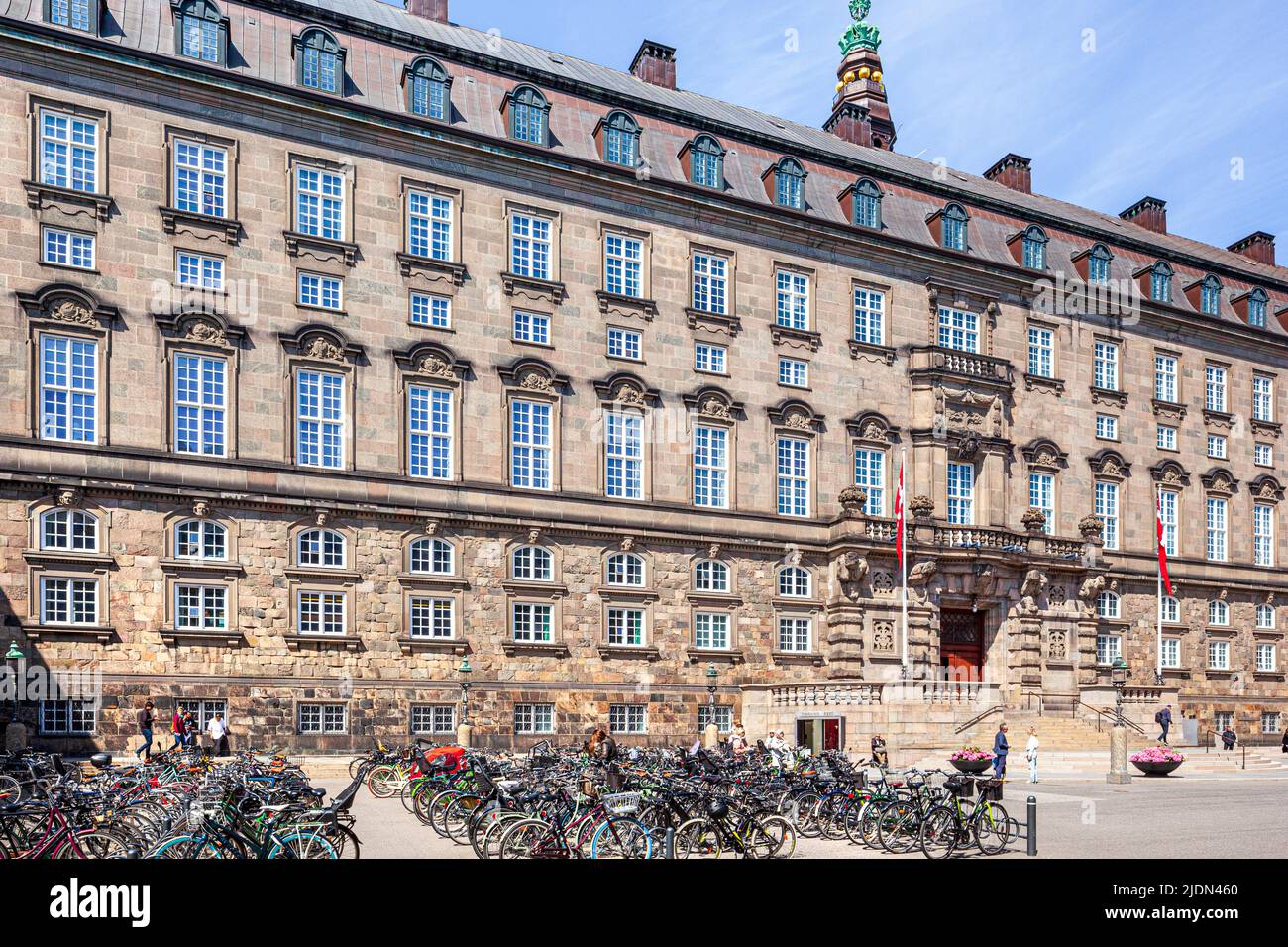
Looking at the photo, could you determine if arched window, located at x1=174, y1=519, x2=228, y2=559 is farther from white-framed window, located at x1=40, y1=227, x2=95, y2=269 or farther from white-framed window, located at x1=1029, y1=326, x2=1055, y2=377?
white-framed window, located at x1=1029, y1=326, x2=1055, y2=377

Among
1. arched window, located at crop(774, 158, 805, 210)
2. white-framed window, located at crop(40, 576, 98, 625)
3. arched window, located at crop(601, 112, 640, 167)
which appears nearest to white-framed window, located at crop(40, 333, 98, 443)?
white-framed window, located at crop(40, 576, 98, 625)

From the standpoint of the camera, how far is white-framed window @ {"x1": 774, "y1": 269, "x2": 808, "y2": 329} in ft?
146

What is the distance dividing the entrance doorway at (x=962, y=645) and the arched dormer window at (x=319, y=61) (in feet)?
91.7

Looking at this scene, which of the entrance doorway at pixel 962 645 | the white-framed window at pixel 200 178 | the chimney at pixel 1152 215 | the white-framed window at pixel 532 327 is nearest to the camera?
the white-framed window at pixel 200 178

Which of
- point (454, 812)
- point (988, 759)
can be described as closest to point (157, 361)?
point (454, 812)

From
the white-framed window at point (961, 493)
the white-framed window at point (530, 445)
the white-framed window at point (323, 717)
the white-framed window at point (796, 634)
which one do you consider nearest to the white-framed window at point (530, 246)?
the white-framed window at point (530, 445)

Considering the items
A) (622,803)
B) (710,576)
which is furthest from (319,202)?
(622,803)

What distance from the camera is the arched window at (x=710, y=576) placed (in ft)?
136

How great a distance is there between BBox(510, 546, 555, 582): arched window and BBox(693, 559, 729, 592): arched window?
5250 millimetres

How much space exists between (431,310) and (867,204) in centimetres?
1820

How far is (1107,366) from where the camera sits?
170 ft

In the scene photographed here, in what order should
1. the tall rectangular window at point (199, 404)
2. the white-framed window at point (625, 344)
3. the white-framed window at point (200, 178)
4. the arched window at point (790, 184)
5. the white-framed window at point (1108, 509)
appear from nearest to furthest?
1. the tall rectangular window at point (199, 404)
2. the white-framed window at point (200, 178)
3. the white-framed window at point (625, 344)
4. the arched window at point (790, 184)
5. the white-framed window at point (1108, 509)

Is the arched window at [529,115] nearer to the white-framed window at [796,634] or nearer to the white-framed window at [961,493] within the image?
the white-framed window at [796,634]

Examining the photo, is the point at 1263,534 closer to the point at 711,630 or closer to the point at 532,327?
the point at 711,630
